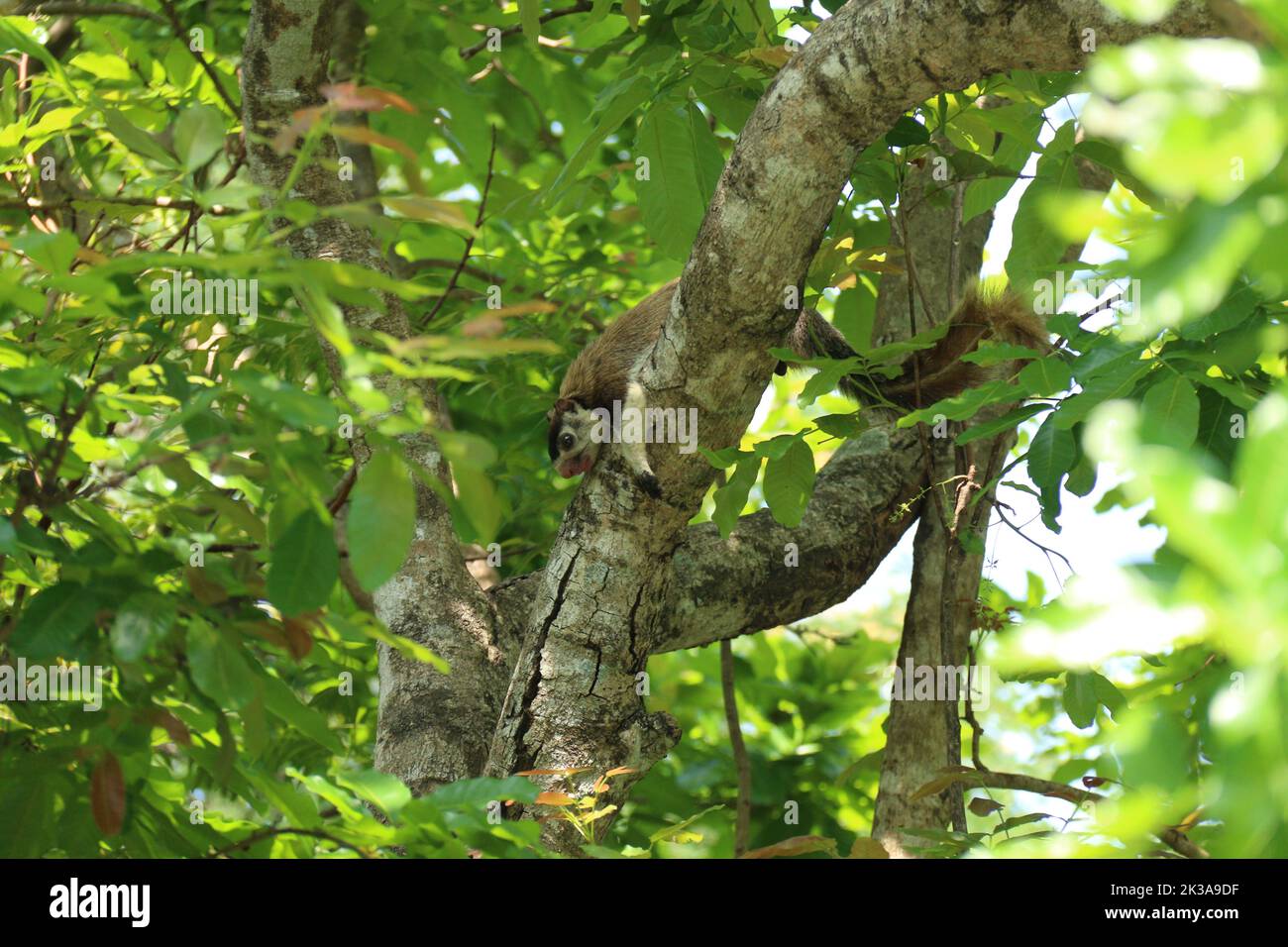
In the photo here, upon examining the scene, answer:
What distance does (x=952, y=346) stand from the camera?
3.58 m

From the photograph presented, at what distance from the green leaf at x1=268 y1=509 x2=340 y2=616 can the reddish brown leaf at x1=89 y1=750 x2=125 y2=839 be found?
326 mm

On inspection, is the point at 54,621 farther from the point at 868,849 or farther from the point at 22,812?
the point at 868,849

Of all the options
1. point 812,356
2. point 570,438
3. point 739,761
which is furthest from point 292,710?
point 812,356

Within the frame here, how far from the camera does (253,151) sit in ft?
9.36

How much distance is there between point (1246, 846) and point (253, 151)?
2774 mm

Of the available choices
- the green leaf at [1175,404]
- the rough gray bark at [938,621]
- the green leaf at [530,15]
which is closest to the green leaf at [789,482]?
the rough gray bark at [938,621]

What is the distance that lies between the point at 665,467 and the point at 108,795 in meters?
1.47

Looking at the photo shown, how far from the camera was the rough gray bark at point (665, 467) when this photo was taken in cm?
216

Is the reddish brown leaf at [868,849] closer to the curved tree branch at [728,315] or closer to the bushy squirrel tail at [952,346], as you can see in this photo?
the curved tree branch at [728,315]

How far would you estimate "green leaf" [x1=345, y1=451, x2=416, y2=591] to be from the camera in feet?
4.05

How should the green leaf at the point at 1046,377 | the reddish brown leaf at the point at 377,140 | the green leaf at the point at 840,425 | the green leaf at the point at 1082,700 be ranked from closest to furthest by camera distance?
the reddish brown leaf at the point at 377,140
the green leaf at the point at 1046,377
the green leaf at the point at 1082,700
the green leaf at the point at 840,425

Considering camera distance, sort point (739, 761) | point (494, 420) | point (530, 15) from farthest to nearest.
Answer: point (494, 420)
point (739, 761)
point (530, 15)

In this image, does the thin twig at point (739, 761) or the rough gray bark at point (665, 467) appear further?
the thin twig at point (739, 761)
